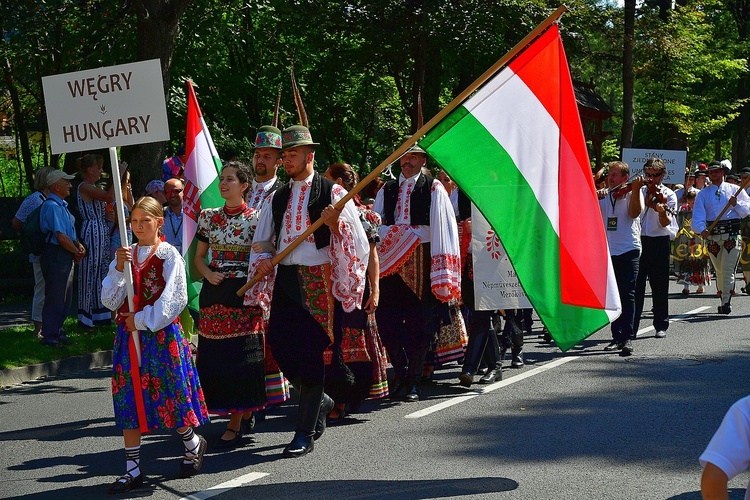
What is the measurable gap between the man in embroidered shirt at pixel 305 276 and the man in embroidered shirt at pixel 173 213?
429 centimetres

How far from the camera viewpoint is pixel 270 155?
7.47m

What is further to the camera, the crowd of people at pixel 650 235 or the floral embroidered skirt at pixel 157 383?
the crowd of people at pixel 650 235

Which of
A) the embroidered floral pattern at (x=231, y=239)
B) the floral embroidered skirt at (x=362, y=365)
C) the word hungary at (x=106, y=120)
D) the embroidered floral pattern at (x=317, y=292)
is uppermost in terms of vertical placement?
the word hungary at (x=106, y=120)

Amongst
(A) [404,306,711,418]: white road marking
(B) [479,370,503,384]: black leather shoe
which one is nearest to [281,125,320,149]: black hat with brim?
(A) [404,306,711,418]: white road marking

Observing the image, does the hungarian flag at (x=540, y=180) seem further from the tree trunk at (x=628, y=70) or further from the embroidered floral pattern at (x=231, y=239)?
the tree trunk at (x=628, y=70)

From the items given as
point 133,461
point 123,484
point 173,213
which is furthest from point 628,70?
point 123,484

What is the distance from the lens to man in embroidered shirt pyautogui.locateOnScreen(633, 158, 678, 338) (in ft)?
38.7

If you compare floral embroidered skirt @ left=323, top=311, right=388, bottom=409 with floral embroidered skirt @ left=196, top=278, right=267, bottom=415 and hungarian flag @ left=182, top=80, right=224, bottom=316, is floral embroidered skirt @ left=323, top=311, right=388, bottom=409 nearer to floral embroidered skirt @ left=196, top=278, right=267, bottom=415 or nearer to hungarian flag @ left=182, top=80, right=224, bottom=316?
floral embroidered skirt @ left=196, top=278, right=267, bottom=415

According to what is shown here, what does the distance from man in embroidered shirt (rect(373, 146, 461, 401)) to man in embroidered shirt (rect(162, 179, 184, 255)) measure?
2.98 metres

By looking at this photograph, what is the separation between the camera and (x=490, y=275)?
899 cm

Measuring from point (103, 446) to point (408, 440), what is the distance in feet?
6.79

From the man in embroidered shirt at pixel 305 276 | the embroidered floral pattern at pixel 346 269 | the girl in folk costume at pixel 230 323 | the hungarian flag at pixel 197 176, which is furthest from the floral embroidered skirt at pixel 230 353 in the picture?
the hungarian flag at pixel 197 176

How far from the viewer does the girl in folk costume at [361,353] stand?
23.7ft

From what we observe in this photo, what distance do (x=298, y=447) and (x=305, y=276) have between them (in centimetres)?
107
